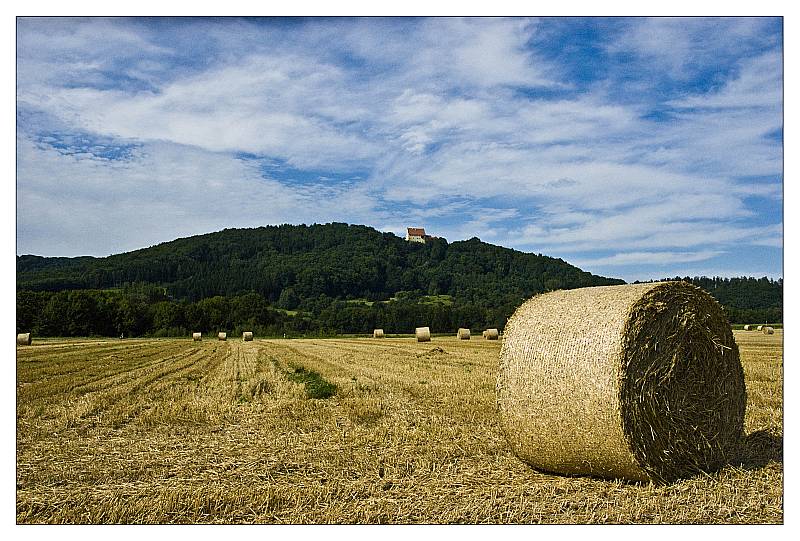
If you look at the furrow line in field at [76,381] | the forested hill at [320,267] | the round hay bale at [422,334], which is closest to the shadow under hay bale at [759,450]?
the forested hill at [320,267]

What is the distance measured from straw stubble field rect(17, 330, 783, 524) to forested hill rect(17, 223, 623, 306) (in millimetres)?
1693

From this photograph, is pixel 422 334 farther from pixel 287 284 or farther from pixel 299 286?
pixel 287 284

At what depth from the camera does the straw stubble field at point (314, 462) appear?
4109mm

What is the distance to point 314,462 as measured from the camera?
16.6 ft

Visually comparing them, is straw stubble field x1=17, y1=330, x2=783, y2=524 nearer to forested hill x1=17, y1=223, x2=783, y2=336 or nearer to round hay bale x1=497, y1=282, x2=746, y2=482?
round hay bale x1=497, y1=282, x2=746, y2=482

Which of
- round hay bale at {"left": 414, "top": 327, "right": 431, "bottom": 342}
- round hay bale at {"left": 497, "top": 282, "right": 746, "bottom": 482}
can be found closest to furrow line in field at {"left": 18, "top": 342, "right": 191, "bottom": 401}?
Answer: round hay bale at {"left": 497, "top": 282, "right": 746, "bottom": 482}

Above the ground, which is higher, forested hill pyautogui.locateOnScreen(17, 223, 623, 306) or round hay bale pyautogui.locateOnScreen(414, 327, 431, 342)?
forested hill pyautogui.locateOnScreen(17, 223, 623, 306)

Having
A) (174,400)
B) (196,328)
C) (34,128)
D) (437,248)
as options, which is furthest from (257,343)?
(34,128)

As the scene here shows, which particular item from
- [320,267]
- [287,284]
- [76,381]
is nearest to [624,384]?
[76,381]

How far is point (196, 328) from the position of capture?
17.8m

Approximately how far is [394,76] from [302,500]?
15.2 feet

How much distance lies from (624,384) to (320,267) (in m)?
13.3

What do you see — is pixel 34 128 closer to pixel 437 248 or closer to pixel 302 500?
pixel 302 500

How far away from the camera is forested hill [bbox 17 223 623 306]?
10258 millimetres
